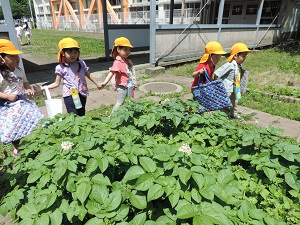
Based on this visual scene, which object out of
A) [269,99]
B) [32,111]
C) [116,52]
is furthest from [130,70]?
[269,99]

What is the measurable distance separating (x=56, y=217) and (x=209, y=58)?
9.91 ft

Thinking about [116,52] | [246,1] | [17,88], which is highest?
[246,1]

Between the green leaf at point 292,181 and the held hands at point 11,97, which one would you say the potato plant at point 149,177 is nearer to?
the green leaf at point 292,181

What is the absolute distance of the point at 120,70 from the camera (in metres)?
3.54

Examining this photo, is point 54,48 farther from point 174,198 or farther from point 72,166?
point 174,198

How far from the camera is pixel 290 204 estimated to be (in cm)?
191

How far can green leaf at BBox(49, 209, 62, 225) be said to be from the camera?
135cm

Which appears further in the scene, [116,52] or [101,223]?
[116,52]

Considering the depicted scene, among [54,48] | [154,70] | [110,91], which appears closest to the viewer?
[110,91]

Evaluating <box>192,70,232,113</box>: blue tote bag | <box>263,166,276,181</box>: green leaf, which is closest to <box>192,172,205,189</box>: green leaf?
<box>263,166,276,181</box>: green leaf

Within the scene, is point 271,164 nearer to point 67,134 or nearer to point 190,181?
point 190,181

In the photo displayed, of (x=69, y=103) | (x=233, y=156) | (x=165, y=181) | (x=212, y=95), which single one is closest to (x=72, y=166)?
(x=165, y=181)

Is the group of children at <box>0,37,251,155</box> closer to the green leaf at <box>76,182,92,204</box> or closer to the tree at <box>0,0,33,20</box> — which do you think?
the green leaf at <box>76,182,92,204</box>

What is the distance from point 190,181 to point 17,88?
2.36 meters
